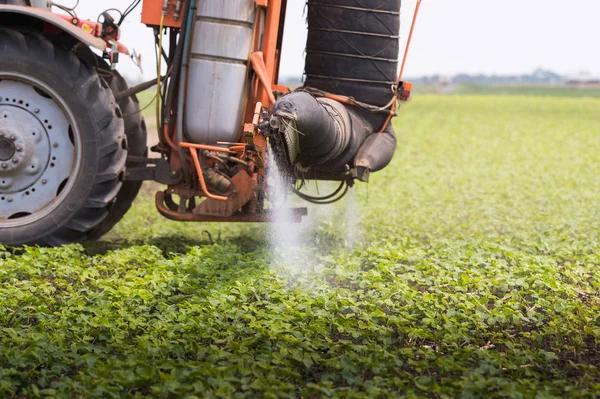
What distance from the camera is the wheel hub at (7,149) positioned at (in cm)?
693

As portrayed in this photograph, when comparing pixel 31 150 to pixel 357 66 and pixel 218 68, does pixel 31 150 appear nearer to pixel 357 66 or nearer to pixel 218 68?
pixel 218 68

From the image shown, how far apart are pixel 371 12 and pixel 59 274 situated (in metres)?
3.33

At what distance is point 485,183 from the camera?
1412cm

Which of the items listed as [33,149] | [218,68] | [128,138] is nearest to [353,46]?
[218,68]

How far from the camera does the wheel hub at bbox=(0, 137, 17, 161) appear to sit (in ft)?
22.7

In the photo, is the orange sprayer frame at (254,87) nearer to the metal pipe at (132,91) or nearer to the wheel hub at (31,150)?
the metal pipe at (132,91)

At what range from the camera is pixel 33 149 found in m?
7.00

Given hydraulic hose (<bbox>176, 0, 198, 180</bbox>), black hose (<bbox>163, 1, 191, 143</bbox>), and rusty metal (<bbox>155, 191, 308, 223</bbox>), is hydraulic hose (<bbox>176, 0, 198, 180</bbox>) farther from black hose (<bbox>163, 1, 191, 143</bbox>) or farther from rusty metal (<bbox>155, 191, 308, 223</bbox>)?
rusty metal (<bbox>155, 191, 308, 223</bbox>)

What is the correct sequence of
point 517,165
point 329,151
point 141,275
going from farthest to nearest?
1. point 517,165
2. point 329,151
3. point 141,275

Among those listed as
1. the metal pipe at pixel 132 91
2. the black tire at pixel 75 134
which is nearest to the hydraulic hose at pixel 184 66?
the metal pipe at pixel 132 91

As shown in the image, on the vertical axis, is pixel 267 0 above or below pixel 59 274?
above

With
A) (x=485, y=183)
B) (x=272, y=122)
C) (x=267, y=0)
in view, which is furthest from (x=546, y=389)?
(x=485, y=183)

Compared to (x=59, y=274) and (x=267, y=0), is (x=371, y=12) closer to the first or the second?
(x=267, y=0)

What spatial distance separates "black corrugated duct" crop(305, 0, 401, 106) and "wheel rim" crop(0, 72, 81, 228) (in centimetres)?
210
